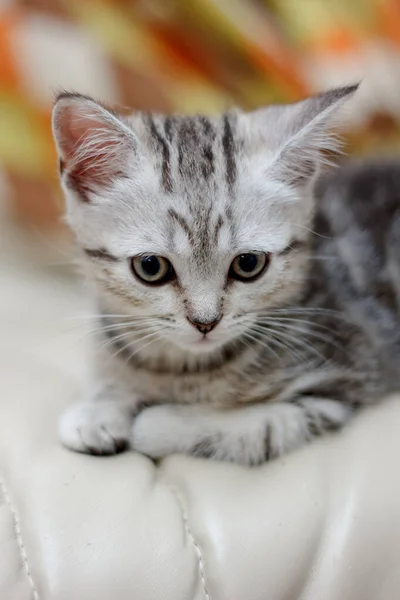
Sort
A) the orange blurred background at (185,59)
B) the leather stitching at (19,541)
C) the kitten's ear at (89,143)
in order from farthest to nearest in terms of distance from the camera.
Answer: the orange blurred background at (185,59) → the kitten's ear at (89,143) → the leather stitching at (19,541)

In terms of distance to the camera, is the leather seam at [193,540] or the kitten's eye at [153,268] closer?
the leather seam at [193,540]

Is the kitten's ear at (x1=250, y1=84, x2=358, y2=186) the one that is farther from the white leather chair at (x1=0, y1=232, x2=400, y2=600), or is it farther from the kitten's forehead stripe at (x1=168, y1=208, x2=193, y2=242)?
the white leather chair at (x1=0, y1=232, x2=400, y2=600)

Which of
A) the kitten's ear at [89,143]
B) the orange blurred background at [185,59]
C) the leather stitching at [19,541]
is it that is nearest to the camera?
the leather stitching at [19,541]

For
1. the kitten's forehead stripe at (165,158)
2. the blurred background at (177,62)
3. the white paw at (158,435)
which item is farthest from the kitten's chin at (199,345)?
the blurred background at (177,62)

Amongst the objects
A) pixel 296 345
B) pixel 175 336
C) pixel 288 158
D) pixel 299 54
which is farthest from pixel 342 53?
pixel 175 336

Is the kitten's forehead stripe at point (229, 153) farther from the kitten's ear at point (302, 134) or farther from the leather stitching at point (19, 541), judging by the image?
the leather stitching at point (19, 541)

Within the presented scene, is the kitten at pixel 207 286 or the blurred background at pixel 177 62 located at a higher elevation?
the blurred background at pixel 177 62

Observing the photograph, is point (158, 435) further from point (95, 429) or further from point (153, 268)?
point (153, 268)
